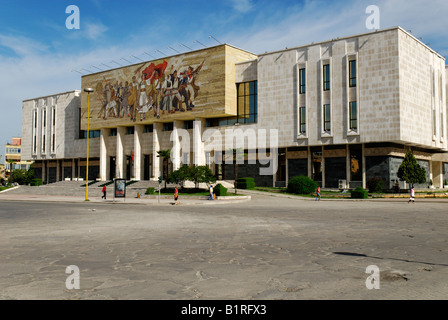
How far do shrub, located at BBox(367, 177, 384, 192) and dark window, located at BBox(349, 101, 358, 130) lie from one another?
6395 mm

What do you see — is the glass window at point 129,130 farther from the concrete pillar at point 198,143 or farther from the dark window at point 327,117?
the dark window at point 327,117

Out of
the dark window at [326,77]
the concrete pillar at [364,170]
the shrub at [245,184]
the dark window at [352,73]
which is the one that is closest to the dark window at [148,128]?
the shrub at [245,184]

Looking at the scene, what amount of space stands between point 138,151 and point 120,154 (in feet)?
13.9

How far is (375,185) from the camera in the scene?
44.2 metres

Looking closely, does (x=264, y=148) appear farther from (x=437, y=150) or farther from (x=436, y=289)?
(x=436, y=289)

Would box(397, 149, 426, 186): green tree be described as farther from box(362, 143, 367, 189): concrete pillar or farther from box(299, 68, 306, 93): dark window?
box(299, 68, 306, 93): dark window

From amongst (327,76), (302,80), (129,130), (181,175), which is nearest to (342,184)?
(327,76)

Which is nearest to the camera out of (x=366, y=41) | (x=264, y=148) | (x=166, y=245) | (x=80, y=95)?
(x=166, y=245)

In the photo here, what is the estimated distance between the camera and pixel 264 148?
178 ft

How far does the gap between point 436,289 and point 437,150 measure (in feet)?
189

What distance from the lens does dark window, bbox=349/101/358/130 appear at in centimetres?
4649

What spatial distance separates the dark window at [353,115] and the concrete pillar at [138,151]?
3410 centimetres

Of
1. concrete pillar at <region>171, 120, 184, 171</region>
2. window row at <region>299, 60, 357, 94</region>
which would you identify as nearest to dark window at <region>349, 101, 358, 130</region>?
window row at <region>299, 60, 357, 94</region>
